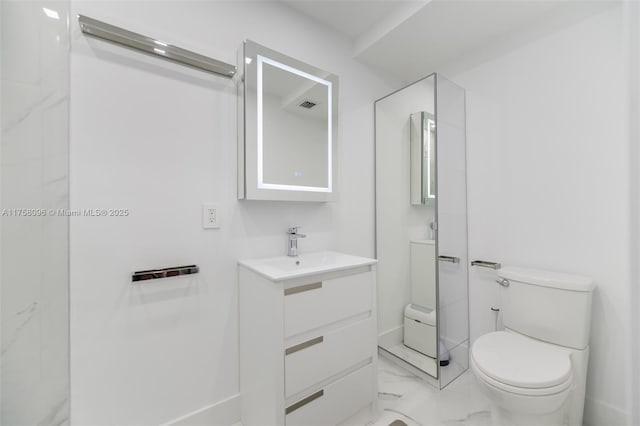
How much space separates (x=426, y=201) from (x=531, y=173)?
0.64 meters

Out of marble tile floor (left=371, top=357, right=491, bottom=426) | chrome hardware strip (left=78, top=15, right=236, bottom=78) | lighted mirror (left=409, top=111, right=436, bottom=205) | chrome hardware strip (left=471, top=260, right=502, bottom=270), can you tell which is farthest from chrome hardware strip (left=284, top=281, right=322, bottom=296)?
chrome hardware strip (left=471, top=260, right=502, bottom=270)

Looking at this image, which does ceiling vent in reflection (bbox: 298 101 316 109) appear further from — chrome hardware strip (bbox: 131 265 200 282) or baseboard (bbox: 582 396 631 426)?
baseboard (bbox: 582 396 631 426)

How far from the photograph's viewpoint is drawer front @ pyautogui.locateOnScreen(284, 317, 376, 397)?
1215 millimetres

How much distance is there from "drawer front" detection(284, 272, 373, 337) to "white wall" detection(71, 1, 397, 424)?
456mm

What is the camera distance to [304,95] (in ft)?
5.62

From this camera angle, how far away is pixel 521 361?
4.17ft

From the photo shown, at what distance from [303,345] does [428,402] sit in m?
0.97

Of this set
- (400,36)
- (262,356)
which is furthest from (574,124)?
(262,356)

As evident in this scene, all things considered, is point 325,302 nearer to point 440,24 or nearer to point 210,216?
point 210,216

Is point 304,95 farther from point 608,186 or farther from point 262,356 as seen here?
point 608,186

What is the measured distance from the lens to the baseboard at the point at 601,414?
55.1 inches

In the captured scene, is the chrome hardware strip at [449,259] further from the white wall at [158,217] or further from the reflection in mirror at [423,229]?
the white wall at [158,217]

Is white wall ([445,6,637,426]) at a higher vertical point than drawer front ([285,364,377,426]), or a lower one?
higher

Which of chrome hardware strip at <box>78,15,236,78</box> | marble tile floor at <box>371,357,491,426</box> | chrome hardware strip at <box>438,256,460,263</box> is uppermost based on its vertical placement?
chrome hardware strip at <box>78,15,236,78</box>
